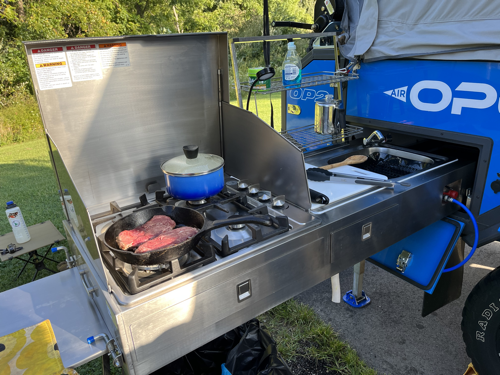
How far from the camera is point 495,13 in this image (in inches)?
57.5

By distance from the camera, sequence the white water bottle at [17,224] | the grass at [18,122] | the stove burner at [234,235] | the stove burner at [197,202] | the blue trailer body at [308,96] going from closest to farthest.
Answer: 1. the stove burner at [234,235]
2. the stove burner at [197,202]
3. the blue trailer body at [308,96]
4. the white water bottle at [17,224]
5. the grass at [18,122]

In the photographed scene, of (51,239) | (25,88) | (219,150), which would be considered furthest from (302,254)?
(25,88)

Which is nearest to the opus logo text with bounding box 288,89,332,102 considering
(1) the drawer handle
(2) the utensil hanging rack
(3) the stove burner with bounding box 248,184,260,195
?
(2) the utensil hanging rack

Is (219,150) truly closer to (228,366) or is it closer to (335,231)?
(335,231)

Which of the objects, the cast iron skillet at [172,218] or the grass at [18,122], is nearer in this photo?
the cast iron skillet at [172,218]

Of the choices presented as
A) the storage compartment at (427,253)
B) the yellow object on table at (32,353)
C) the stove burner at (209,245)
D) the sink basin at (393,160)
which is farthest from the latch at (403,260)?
the yellow object on table at (32,353)

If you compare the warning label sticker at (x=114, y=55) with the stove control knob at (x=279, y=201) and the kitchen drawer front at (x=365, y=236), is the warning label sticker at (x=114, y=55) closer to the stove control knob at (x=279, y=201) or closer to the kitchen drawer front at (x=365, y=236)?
the stove control knob at (x=279, y=201)

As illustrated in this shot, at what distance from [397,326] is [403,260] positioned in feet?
2.12

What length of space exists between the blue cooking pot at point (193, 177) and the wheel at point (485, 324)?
1.31 meters

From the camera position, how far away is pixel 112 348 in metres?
1.11

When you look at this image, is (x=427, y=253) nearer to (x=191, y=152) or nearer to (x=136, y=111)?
(x=191, y=152)

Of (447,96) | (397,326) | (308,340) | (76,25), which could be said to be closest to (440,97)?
(447,96)

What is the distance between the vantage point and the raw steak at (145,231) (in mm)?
1159

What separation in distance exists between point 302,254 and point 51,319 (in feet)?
3.14
